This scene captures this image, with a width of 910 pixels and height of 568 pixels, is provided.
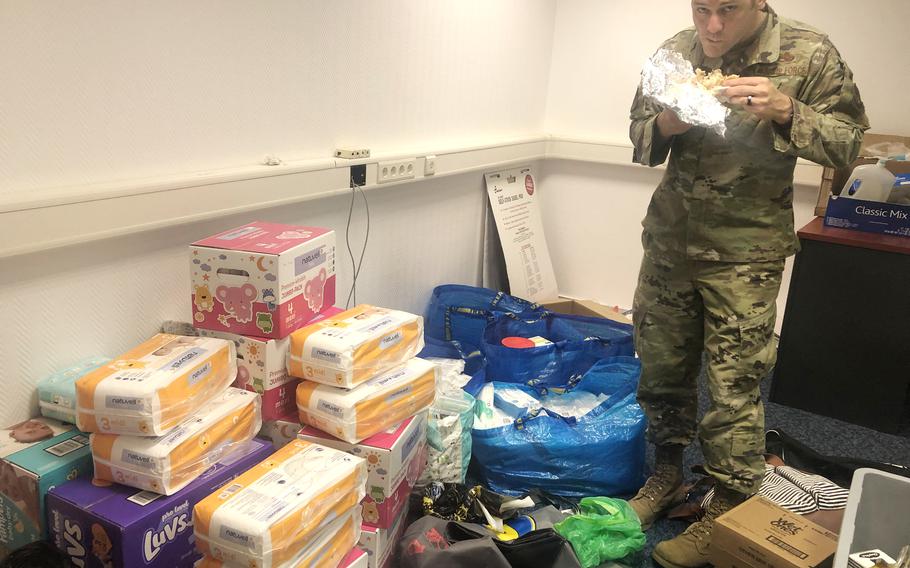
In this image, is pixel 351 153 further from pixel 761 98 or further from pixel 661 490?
pixel 661 490

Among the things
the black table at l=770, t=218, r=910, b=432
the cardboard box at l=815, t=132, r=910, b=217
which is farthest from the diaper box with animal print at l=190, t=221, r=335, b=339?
the cardboard box at l=815, t=132, r=910, b=217

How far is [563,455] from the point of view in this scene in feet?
6.72

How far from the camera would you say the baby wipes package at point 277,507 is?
3.79 ft

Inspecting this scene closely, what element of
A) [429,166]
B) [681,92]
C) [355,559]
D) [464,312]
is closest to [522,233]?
[464,312]

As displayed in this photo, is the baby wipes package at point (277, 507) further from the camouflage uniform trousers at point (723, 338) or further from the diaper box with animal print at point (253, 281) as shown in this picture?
the camouflage uniform trousers at point (723, 338)

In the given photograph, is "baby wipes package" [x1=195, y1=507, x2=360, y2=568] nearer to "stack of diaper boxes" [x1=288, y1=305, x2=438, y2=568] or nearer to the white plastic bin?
"stack of diaper boxes" [x1=288, y1=305, x2=438, y2=568]

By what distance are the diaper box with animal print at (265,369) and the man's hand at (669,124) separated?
1.15 metres

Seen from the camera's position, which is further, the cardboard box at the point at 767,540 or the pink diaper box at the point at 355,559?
the cardboard box at the point at 767,540

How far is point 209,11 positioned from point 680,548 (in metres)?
1.91

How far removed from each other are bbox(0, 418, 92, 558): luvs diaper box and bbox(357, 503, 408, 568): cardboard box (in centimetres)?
61

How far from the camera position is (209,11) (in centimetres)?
165

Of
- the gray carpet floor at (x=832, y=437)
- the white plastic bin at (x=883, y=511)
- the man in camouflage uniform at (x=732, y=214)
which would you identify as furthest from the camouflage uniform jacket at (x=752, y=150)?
the gray carpet floor at (x=832, y=437)

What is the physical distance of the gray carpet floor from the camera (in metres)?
2.48

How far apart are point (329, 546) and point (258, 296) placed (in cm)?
58
